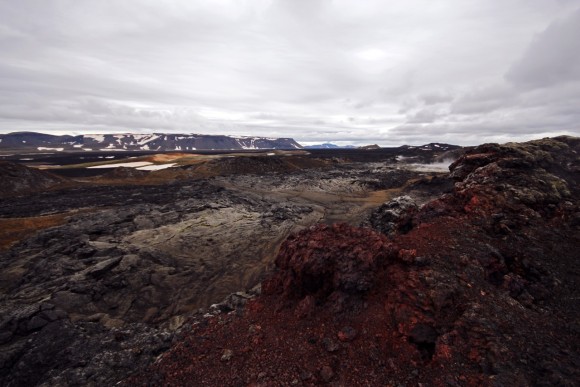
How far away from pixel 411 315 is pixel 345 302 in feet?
5.71

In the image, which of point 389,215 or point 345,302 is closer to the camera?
point 345,302

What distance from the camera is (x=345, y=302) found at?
28.6 feet

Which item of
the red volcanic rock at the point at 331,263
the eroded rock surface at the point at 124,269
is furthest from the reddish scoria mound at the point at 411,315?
the eroded rock surface at the point at 124,269

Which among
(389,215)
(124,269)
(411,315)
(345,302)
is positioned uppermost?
(411,315)

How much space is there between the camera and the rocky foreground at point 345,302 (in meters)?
7.20

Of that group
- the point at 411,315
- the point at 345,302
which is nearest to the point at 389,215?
the point at 345,302

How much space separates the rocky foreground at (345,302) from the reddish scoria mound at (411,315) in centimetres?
3

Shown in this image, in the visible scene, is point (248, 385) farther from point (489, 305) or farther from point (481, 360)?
point (489, 305)

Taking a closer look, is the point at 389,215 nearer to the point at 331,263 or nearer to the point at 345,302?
the point at 331,263

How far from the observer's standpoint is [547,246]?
10.6m

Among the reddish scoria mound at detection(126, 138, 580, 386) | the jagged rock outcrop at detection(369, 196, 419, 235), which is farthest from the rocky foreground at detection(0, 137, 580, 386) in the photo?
the jagged rock outcrop at detection(369, 196, 419, 235)

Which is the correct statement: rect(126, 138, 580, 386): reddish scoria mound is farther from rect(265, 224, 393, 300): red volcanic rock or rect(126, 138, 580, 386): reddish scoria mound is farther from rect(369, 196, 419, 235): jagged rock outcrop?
rect(369, 196, 419, 235): jagged rock outcrop

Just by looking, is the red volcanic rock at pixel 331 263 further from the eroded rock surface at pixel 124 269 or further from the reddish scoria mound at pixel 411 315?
the eroded rock surface at pixel 124 269

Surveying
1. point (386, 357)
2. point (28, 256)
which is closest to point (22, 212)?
point (28, 256)
